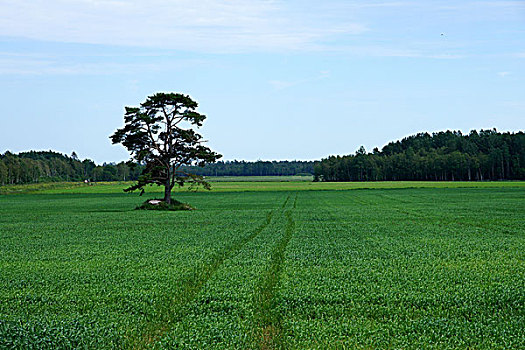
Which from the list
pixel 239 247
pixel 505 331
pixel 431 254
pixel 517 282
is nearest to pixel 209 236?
pixel 239 247

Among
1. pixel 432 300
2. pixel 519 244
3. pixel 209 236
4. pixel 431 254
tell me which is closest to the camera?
pixel 432 300

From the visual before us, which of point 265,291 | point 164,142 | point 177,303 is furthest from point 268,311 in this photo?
point 164,142

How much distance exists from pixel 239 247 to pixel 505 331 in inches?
582

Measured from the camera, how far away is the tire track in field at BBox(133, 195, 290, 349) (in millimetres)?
10555

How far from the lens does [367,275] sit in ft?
54.4

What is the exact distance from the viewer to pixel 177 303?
13.4 m

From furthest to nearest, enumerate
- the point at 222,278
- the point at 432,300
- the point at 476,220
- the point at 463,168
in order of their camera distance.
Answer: the point at 463,168, the point at 476,220, the point at 222,278, the point at 432,300

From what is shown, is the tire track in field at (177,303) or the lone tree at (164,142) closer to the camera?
the tire track in field at (177,303)

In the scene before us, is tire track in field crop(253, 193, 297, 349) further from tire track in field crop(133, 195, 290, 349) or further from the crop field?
tire track in field crop(133, 195, 290, 349)

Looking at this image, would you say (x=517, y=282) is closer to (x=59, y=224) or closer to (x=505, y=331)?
(x=505, y=331)

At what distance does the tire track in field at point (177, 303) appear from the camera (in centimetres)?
1055

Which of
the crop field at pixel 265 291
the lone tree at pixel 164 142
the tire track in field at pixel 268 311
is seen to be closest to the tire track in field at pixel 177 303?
the crop field at pixel 265 291

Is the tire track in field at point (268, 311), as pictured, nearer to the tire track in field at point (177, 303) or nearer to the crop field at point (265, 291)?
the crop field at point (265, 291)

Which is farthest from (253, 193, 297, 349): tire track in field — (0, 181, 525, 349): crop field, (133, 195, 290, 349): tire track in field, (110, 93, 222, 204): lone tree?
(110, 93, 222, 204): lone tree
